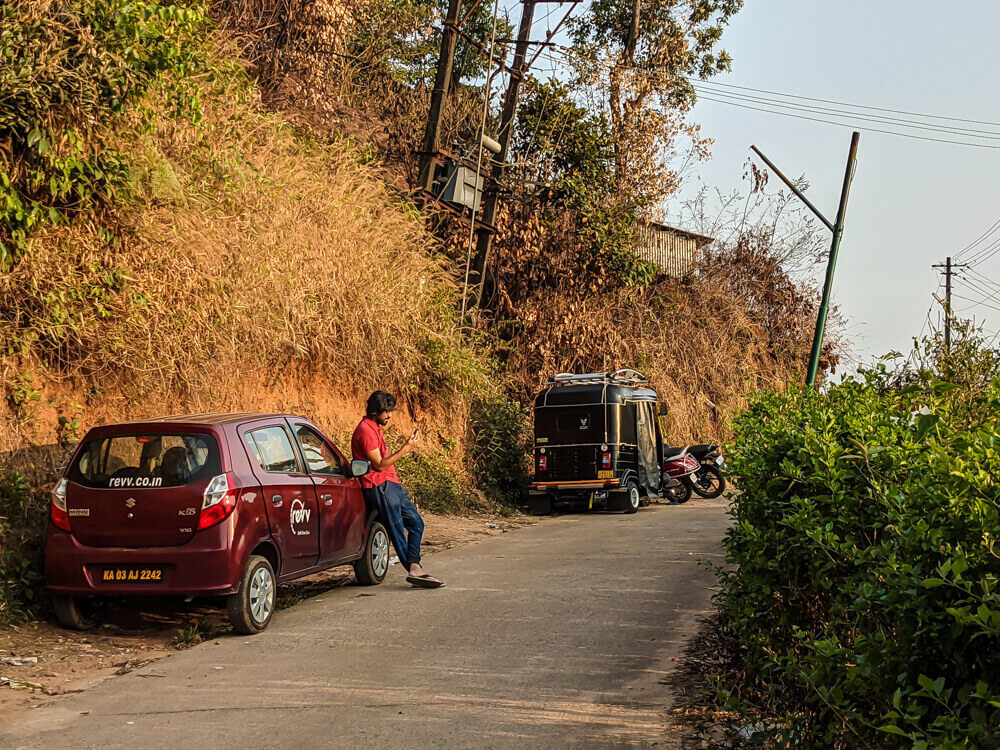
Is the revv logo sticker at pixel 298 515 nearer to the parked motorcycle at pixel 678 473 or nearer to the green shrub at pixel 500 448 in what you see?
the green shrub at pixel 500 448

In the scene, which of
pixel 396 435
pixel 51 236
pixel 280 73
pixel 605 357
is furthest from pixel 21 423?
pixel 605 357

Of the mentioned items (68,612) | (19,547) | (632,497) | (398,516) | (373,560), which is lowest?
(68,612)

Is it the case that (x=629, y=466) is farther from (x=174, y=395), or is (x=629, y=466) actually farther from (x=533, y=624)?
(x=533, y=624)

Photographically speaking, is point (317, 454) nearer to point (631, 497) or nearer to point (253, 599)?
point (253, 599)

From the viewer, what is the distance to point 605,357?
2795 cm

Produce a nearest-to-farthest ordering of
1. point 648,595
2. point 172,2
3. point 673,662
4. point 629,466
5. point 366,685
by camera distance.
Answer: point 366,685 → point 673,662 → point 648,595 → point 172,2 → point 629,466

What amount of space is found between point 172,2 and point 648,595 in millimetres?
8671

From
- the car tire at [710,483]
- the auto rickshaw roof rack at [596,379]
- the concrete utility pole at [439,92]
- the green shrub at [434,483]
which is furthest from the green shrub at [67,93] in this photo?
the car tire at [710,483]

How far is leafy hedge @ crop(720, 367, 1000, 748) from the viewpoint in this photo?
2.93m

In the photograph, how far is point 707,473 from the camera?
2519 cm

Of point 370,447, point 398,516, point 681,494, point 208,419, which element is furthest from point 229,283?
point 681,494

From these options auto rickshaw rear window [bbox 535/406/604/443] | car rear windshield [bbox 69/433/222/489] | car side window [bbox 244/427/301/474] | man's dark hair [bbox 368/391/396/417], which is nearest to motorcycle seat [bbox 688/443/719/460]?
auto rickshaw rear window [bbox 535/406/604/443]

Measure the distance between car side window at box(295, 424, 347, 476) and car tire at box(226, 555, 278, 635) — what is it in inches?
53.7

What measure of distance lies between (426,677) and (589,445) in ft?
47.1
